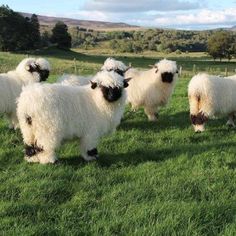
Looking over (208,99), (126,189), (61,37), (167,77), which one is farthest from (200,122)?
(61,37)

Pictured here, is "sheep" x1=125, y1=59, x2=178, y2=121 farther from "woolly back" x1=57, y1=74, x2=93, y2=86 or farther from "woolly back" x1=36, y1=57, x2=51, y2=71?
"woolly back" x1=36, y1=57, x2=51, y2=71

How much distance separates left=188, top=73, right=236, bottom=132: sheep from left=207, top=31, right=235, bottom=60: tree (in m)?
88.2

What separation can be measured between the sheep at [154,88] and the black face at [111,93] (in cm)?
429

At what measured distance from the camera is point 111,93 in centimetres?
880

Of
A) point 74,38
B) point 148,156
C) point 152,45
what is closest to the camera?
point 148,156

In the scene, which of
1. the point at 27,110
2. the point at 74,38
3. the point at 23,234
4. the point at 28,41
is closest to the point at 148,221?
the point at 23,234

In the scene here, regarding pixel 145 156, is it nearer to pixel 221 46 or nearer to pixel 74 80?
pixel 74 80

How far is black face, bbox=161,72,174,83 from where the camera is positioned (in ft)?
43.6

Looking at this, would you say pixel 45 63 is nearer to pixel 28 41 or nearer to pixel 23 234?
pixel 23 234

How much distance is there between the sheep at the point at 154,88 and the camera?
13.3 meters

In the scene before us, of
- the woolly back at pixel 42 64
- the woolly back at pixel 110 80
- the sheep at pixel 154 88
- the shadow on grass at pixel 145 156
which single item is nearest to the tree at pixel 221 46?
the sheep at pixel 154 88

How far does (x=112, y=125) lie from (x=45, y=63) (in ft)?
13.6

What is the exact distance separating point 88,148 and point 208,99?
4.17 m

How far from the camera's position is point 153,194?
22.4ft
